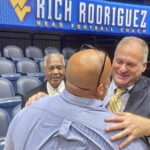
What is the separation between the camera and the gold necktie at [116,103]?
1.17 metres

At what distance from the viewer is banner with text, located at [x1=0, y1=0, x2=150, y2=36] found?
5.65 metres

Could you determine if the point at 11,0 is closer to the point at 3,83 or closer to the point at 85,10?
the point at 85,10

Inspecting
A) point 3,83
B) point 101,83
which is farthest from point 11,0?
point 101,83

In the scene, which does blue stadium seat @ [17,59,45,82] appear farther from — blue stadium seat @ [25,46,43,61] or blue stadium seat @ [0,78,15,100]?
blue stadium seat @ [0,78,15,100]

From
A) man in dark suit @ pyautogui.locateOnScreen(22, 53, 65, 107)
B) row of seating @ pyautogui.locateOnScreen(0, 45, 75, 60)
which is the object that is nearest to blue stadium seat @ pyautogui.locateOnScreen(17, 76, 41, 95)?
man in dark suit @ pyautogui.locateOnScreen(22, 53, 65, 107)

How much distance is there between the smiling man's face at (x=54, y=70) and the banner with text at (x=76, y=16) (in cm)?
351

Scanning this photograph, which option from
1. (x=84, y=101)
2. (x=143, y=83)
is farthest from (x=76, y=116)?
(x=143, y=83)

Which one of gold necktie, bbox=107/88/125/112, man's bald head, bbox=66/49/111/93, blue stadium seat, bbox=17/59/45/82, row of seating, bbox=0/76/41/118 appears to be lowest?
row of seating, bbox=0/76/41/118

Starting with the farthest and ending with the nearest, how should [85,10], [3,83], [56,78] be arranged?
[85,10]
[3,83]
[56,78]

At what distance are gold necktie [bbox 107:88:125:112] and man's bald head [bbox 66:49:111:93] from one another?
0.49 m

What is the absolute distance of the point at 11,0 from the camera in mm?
5520

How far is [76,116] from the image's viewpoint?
2.25 feet

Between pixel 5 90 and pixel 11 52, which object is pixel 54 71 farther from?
pixel 11 52

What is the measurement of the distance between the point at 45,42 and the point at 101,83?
709 centimetres
